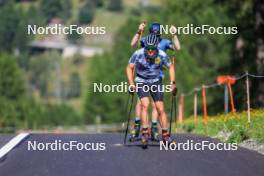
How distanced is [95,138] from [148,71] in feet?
8.81

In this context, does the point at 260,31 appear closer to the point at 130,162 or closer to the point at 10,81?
the point at 130,162

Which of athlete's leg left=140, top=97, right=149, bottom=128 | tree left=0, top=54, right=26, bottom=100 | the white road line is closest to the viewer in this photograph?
the white road line

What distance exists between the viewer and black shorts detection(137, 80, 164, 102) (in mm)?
16828

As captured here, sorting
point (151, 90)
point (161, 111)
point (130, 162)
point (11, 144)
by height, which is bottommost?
point (130, 162)

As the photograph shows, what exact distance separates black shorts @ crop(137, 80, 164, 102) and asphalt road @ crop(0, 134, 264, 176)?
880 mm

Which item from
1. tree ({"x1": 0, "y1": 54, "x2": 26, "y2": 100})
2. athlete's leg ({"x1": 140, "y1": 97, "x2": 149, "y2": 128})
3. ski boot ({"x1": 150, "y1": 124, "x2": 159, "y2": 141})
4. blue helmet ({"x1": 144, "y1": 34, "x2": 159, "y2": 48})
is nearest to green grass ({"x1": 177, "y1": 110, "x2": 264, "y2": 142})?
ski boot ({"x1": 150, "y1": 124, "x2": 159, "y2": 141})

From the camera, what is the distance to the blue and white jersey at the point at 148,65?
16703 millimetres

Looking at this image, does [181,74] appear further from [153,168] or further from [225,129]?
[153,168]

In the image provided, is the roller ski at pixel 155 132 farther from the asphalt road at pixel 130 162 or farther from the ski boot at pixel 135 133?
the asphalt road at pixel 130 162

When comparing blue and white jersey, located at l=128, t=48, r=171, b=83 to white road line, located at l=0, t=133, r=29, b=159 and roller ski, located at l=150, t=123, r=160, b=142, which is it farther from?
white road line, located at l=0, t=133, r=29, b=159

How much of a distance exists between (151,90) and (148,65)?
0.45m

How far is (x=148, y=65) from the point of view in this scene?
55.0 feet

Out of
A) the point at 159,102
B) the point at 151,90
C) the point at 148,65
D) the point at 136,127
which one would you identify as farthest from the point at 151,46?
the point at 136,127

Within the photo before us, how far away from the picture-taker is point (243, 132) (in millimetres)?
18219
